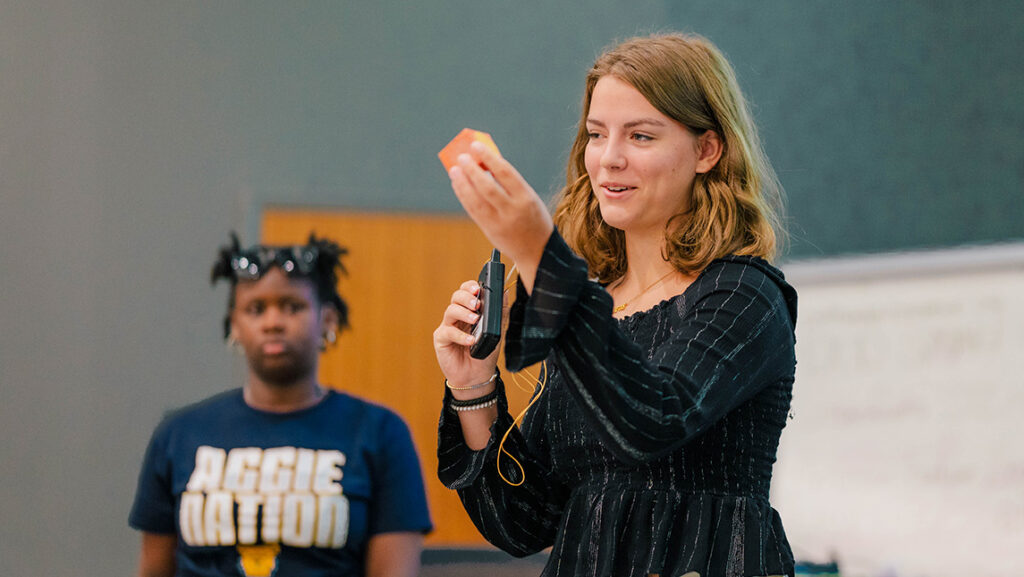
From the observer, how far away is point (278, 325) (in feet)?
8.75

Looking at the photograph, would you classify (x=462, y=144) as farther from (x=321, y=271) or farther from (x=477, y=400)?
(x=321, y=271)

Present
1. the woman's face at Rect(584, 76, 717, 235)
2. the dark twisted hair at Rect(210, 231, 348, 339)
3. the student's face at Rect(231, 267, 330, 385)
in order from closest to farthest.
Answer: the woman's face at Rect(584, 76, 717, 235), the student's face at Rect(231, 267, 330, 385), the dark twisted hair at Rect(210, 231, 348, 339)

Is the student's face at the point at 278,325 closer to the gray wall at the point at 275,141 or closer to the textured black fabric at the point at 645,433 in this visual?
the gray wall at the point at 275,141

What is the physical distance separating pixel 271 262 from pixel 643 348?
5.82ft

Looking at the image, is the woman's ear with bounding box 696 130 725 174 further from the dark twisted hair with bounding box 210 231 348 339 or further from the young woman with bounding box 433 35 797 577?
the dark twisted hair with bounding box 210 231 348 339

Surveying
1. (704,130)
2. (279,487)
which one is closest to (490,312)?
(704,130)

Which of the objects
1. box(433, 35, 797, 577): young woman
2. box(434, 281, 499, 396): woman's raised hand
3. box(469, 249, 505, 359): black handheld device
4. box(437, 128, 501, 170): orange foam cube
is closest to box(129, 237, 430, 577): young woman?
box(433, 35, 797, 577): young woman

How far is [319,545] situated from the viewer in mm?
2338

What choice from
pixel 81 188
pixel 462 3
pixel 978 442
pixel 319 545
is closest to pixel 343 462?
pixel 319 545

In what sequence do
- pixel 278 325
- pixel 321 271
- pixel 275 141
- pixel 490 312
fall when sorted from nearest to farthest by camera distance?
pixel 490 312
pixel 278 325
pixel 321 271
pixel 275 141

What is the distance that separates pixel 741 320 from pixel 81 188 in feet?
10.5

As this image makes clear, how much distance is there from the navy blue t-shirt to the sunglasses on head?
A: 0.34 m

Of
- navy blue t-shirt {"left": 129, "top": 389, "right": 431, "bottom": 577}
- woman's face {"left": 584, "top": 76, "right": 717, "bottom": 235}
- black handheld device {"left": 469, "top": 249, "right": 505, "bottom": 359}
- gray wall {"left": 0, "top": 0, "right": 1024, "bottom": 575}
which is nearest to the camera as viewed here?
black handheld device {"left": 469, "top": 249, "right": 505, "bottom": 359}

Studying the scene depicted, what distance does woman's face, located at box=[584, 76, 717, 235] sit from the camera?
114cm
